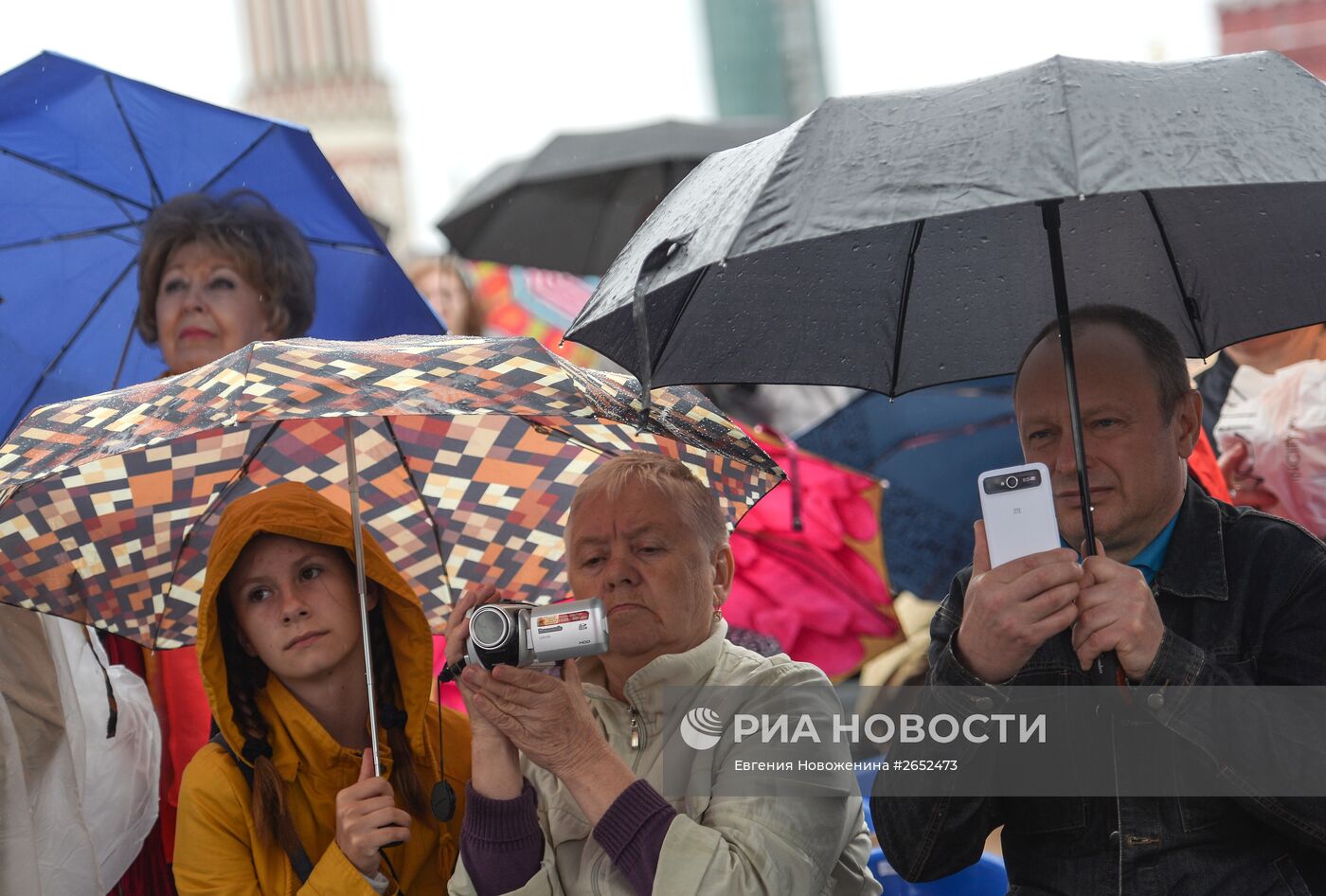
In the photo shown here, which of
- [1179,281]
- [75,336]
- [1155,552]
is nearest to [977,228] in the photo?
[1179,281]

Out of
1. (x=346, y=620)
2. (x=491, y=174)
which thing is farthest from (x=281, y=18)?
(x=346, y=620)

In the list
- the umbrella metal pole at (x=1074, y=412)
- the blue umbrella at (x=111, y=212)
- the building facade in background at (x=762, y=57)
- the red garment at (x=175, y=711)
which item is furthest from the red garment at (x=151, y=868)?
the building facade in background at (x=762, y=57)

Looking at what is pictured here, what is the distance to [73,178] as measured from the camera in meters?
4.45

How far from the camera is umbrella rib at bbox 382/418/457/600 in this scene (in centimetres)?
367

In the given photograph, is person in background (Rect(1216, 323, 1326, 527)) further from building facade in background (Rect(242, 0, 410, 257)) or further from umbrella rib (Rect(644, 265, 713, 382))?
building facade in background (Rect(242, 0, 410, 257))

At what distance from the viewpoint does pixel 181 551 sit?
3.70 metres

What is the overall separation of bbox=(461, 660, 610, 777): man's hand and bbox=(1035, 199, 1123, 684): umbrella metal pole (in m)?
0.88

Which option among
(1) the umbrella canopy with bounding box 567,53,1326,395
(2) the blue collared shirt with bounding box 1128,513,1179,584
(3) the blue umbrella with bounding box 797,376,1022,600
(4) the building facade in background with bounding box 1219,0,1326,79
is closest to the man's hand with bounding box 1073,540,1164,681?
(2) the blue collared shirt with bounding box 1128,513,1179,584

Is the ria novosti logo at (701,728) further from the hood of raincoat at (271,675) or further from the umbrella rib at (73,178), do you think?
the umbrella rib at (73,178)

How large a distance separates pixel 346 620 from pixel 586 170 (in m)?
3.77

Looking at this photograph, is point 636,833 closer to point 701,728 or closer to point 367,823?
point 701,728

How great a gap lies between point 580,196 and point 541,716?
451cm

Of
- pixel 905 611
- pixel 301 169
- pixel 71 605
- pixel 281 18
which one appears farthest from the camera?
pixel 281 18

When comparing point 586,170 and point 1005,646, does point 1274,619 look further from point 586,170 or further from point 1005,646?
point 586,170
